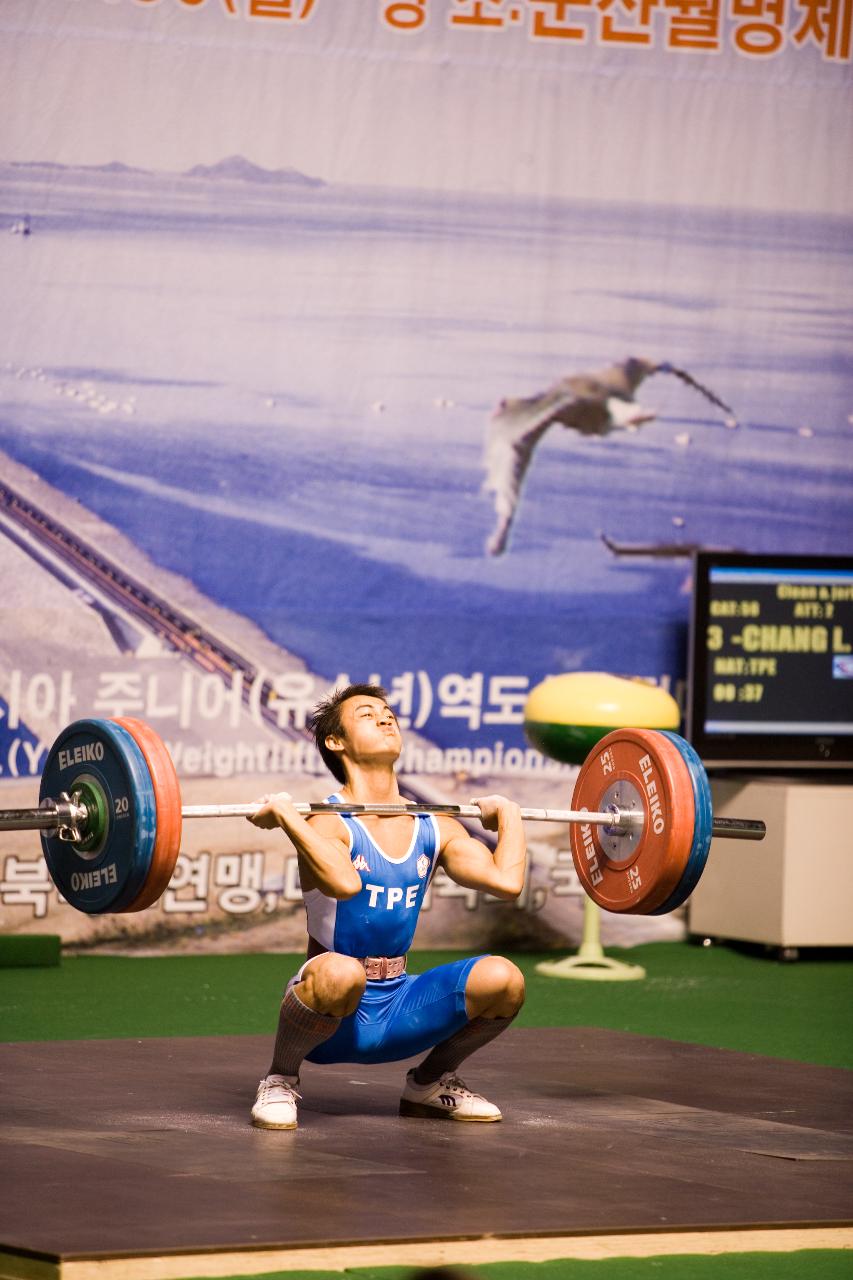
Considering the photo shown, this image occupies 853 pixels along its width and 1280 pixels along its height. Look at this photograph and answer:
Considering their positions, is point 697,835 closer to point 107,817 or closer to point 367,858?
point 367,858

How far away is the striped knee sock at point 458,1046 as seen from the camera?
475 centimetres

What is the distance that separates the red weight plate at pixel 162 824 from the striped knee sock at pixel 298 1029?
1.26 ft

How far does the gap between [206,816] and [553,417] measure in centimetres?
409

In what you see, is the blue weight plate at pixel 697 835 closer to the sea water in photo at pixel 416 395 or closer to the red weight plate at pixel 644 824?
the red weight plate at pixel 644 824

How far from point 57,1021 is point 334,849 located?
217cm

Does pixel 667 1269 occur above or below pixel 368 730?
below

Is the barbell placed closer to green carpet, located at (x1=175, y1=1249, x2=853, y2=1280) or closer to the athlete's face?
the athlete's face

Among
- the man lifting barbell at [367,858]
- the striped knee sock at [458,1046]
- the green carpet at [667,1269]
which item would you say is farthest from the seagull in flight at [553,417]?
the green carpet at [667,1269]

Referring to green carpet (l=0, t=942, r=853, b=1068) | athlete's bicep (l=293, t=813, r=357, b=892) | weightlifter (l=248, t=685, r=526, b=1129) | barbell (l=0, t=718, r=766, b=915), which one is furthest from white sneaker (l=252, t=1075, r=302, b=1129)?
green carpet (l=0, t=942, r=853, b=1068)

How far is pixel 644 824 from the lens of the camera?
502 cm

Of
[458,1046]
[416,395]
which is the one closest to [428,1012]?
[458,1046]

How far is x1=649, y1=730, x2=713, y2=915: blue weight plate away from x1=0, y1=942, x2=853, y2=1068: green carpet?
4.60ft

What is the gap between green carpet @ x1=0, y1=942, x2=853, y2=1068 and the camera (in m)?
6.49

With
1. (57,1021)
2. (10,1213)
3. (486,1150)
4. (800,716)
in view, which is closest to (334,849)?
(486,1150)
